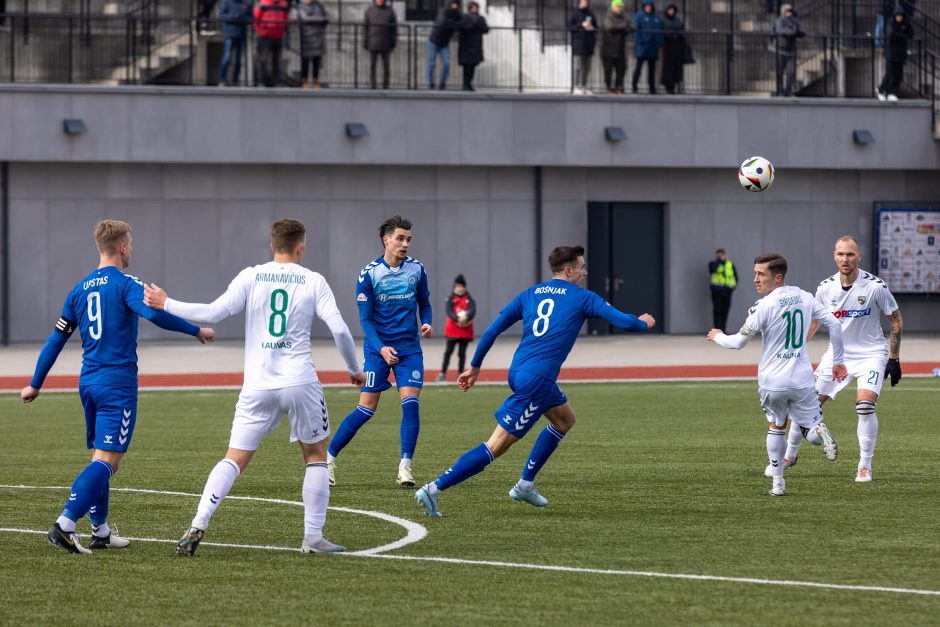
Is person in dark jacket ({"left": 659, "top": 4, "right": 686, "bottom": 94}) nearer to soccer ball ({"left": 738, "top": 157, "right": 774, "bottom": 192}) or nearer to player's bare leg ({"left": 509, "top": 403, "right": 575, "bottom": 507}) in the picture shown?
soccer ball ({"left": 738, "top": 157, "right": 774, "bottom": 192})

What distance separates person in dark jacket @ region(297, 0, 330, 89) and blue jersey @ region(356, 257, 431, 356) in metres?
21.7

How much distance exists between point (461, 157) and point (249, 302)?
84.7 feet

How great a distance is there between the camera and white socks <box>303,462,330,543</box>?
9.44 m

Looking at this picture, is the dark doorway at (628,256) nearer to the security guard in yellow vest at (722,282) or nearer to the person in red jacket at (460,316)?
the security guard in yellow vest at (722,282)

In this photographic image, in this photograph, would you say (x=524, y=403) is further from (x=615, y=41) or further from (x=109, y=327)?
(x=615, y=41)

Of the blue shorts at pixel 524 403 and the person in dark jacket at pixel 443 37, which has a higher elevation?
the person in dark jacket at pixel 443 37

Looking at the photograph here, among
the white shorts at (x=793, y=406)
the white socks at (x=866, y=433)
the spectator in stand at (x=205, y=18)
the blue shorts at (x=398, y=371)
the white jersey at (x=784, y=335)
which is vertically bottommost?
the white socks at (x=866, y=433)

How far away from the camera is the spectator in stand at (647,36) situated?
3541 cm

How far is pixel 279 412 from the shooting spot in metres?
9.43

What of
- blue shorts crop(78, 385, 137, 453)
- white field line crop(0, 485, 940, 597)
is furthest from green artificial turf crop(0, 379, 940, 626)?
blue shorts crop(78, 385, 137, 453)

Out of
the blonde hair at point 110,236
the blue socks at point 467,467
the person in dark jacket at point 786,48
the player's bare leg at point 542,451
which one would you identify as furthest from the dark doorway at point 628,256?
the blonde hair at point 110,236

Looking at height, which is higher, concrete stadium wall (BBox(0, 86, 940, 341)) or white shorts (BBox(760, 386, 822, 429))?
concrete stadium wall (BBox(0, 86, 940, 341))

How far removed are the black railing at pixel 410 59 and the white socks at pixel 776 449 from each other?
2351 cm

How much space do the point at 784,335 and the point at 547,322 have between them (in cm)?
200
